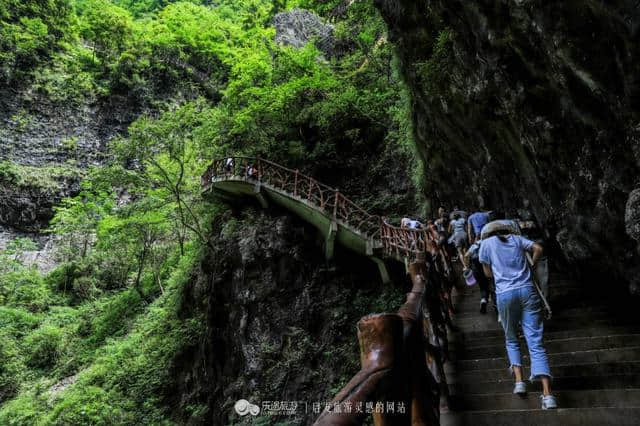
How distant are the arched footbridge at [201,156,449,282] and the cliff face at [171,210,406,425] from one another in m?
0.70

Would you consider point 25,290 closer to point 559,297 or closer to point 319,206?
point 319,206

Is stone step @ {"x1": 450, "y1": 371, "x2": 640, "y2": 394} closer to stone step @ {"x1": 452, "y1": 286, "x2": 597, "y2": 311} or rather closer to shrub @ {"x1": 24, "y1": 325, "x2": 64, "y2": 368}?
stone step @ {"x1": 452, "y1": 286, "x2": 597, "y2": 311}

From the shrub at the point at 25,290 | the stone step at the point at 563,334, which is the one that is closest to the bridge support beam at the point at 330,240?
the stone step at the point at 563,334

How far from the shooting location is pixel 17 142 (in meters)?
28.7

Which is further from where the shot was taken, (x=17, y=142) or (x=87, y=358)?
(x=17, y=142)

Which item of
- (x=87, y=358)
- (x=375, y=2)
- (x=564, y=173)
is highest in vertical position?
(x=375, y=2)

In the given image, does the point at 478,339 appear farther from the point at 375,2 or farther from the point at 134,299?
the point at 134,299

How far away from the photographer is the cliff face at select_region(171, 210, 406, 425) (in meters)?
11.0

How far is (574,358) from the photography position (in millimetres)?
3920

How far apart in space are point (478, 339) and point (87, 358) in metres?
17.7

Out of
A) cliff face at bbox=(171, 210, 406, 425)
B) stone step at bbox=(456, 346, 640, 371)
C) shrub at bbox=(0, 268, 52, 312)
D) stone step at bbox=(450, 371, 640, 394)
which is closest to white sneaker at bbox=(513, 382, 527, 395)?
stone step at bbox=(450, 371, 640, 394)

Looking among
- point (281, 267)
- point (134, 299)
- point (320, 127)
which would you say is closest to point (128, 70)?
point (134, 299)

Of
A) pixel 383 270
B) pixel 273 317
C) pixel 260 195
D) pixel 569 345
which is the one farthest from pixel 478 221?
pixel 260 195

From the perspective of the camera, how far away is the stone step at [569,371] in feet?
11.4
